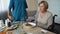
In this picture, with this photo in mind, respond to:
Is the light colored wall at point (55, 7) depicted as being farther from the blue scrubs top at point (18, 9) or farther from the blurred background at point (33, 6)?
the blue scrubs top at point (18, 9)

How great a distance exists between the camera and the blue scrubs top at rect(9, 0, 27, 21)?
2.74 meters

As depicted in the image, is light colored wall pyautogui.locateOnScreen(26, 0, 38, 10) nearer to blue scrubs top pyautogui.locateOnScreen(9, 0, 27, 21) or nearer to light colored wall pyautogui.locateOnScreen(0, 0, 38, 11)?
light colored wall pyautogui.locateOnScreen(0, 0, 38, 11)

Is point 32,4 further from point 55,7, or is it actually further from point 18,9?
point 18,9

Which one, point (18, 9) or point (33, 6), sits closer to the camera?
point (18, 9)

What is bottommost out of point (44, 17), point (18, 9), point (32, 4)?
point (44, 17)

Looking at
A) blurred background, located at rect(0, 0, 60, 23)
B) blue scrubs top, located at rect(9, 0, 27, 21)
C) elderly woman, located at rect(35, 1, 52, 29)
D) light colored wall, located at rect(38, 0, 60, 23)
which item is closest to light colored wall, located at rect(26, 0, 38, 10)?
blurred background, located at rect(0, 0, 60, 23)

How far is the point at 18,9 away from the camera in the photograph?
2801mm

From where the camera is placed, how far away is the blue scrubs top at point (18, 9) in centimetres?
274

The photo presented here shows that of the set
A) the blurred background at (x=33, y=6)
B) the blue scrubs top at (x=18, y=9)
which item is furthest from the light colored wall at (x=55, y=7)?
the blue scrubs top at (x=18, y=9)

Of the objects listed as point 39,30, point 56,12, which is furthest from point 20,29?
point 56,12

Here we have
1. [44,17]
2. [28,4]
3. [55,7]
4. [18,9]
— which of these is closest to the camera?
[44,17]

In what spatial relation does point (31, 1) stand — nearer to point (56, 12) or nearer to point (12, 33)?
point (56, 12)

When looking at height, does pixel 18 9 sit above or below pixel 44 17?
above

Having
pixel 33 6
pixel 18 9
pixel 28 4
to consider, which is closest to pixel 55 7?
pixel 33 6
